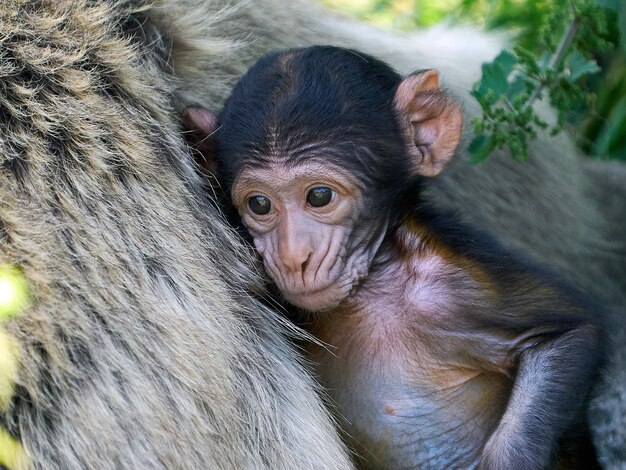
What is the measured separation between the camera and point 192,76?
278 cm

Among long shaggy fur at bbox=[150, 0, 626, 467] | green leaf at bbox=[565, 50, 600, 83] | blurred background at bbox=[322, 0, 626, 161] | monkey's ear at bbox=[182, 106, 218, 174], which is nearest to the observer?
monkey's ear at bbox=[182, 106, 218, 174]

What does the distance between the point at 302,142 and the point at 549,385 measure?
84 cm

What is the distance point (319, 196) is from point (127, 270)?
50 cm

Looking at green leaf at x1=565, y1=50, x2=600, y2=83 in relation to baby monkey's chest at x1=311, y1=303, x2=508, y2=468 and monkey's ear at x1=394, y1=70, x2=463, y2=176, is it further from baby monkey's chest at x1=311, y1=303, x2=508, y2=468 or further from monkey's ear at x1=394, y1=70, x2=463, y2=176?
baby monkey's chest at x1=311, y1=303, x2=508, y2=468

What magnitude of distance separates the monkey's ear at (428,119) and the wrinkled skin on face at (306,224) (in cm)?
24

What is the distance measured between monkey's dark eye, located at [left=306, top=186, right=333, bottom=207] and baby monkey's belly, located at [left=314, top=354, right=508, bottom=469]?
474 millimetres

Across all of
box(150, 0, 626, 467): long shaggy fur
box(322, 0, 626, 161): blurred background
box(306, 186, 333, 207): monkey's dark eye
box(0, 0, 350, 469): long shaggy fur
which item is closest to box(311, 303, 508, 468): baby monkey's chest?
box(0, 0, 350, 469): long shaggy fur

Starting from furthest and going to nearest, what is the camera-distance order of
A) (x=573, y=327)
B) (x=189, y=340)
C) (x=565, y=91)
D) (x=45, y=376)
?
(x=565, y=91)
(x=573, y=327)
(x=189, y=340)
(x=45, y=376)

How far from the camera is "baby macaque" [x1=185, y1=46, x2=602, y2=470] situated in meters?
2.46

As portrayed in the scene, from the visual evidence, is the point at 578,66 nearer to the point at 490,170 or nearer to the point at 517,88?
the point at 517,88

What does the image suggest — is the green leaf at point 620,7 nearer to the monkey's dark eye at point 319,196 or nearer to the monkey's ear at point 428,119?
the monkey's ear at point 428,119

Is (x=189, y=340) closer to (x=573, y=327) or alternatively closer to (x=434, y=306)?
(x=434, y=306)

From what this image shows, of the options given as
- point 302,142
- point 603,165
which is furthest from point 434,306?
point 603,165

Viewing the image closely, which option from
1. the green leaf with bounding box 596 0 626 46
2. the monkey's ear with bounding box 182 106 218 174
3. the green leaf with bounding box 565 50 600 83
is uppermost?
the green leaf with bounding box 596 0 626 46
